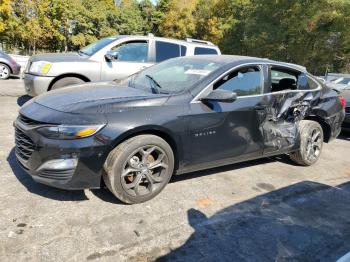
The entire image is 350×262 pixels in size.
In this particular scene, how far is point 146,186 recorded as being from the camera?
374 cm

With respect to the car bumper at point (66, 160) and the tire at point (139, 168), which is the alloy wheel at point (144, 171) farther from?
the car bumper at point (66, 160)

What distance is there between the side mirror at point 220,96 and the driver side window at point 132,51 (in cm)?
387

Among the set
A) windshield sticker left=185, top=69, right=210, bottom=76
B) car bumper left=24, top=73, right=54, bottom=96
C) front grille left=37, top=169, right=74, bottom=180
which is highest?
windshield sticker left=185, top=69, right=210, bottom=76

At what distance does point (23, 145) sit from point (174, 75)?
195 cm

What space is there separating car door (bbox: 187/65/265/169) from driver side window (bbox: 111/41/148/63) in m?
3.60

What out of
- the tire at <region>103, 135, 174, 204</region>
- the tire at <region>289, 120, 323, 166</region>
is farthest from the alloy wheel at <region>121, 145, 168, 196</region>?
the tire at <region>289, 120, 323, 166</region>

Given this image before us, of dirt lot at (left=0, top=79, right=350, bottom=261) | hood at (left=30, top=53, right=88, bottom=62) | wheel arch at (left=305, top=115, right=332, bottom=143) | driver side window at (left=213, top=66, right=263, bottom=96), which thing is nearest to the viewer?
dirt lot at (left=0, top=79, right=350, bottom=261)

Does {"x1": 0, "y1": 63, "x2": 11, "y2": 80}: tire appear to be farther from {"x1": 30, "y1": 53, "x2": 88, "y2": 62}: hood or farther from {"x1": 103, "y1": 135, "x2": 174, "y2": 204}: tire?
{"x1": 103, "y1": 135, "x2": 174, "y2": 204}: tire

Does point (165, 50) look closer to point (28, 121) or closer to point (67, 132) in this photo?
point (28, 121)

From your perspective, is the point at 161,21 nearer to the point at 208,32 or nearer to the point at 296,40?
the point at 208,32

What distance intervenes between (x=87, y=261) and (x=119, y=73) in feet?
16.8

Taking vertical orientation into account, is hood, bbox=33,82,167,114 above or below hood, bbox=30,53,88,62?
below

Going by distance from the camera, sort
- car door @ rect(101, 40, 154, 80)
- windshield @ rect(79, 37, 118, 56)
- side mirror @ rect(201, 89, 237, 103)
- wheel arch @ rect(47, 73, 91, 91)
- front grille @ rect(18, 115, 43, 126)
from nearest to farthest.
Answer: front grille @ rect(18, 115, 43, 126) < side mirror @ rect(201, 89, 237, 103) < wheel arch @ rect(47, 73, 91, 91) < car door @ rect(101, 40, 154, 80) < windshield @ rect(79, 37, 118, 56)

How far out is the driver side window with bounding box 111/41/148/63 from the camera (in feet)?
24.4
